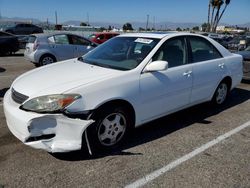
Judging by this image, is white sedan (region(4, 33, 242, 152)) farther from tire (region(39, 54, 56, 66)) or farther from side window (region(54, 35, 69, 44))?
side window (region(54, 35, 69, 44))

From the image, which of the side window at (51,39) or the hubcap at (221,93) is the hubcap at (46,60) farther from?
the hubcap at (221,93)

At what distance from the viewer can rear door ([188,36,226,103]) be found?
4.99 meters

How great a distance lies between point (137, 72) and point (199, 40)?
1.86 meters

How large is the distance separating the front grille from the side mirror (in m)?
1.63

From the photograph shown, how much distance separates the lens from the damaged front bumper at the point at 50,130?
3.36m

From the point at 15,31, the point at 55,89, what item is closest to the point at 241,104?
the point at 55,89

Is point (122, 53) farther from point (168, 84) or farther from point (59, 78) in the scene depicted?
point (59, 78)

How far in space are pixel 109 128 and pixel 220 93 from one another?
115 inches

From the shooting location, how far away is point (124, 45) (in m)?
4.80

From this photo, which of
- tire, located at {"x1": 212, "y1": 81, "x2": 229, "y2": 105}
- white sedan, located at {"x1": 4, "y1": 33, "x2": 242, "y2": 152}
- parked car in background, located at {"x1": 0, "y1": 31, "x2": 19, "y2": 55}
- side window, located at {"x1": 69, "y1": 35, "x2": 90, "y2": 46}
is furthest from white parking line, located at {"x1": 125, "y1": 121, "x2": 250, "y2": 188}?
parked car in background, located at {"x1": 0, "y1": 31, "x2": 19, "y2": 55}

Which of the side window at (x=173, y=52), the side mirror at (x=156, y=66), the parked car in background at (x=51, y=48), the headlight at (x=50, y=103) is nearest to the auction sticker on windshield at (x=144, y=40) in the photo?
the side window at (x=173, y=52)

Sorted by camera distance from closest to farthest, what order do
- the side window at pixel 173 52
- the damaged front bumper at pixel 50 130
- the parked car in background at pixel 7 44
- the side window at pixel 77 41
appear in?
the damaged front bumper at pixel 50 130 → the side window at pixel 173 52 → the side window at pixel 77 41 → the parked car in background at pixel 7 44

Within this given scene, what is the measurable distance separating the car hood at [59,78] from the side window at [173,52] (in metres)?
0.86

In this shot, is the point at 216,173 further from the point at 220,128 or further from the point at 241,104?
the point at 241,104
